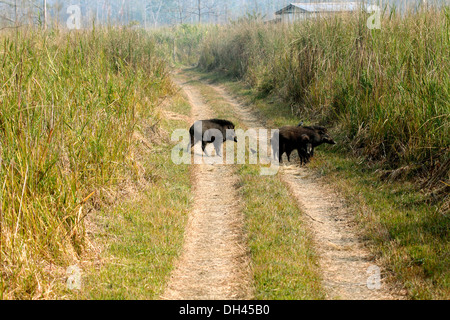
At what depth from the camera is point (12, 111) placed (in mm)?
5379

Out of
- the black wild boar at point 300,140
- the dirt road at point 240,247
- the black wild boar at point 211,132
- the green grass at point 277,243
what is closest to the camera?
the green grass at point 277,243

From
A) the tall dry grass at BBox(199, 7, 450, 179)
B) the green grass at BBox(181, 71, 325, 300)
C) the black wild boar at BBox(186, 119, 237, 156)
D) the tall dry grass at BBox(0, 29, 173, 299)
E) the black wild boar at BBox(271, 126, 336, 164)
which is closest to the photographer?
the tall dry grass at BBox(0, 29, 173, 299)

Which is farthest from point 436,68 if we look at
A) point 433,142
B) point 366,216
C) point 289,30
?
point 289,30

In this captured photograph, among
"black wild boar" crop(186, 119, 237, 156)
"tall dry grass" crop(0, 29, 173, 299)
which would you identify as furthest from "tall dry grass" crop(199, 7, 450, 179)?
"tall dry grass" crop(0, 29, 173, 299)

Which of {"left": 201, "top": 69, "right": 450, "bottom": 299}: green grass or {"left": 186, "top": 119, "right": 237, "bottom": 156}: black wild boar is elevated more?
{"left": 186, "top": 119, "right": 237, "bottom": 156}: black wild boar

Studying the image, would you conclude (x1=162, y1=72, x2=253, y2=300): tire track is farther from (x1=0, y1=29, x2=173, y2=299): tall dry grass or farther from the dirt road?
(x1=0, y1=29, x2=173, y2=299): tall dry grass

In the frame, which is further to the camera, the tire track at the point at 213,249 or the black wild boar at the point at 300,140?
the black wild boar at the point at 300,140

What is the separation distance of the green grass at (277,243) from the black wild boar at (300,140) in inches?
40.1

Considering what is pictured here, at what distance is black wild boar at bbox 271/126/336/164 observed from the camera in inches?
360

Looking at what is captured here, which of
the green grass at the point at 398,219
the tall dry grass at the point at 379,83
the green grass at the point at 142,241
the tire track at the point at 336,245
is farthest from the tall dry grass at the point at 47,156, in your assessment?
the tall dry grass at the point at 379,83

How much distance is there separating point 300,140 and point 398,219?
3.23 meters

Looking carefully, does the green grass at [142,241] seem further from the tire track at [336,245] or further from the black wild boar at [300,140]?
the black wild boar at [300,140]

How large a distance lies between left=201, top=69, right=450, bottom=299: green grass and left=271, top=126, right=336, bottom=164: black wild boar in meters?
0.25

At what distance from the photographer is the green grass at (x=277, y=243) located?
4719 millimetres
